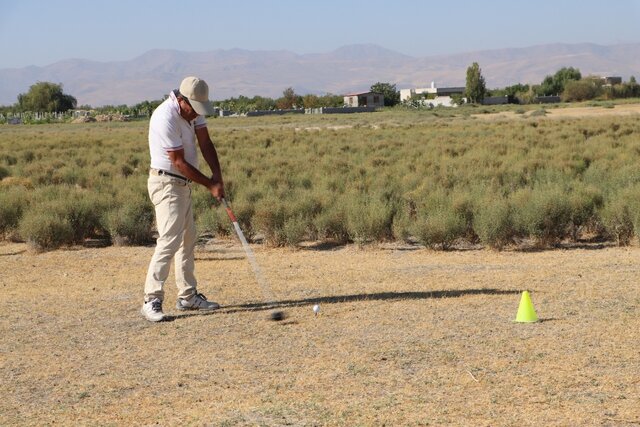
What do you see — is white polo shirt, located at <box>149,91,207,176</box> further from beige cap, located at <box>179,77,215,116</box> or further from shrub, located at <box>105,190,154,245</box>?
shrub, located at <box>105,190,154,245</box>

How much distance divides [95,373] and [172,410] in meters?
1.31

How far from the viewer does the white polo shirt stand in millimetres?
9422

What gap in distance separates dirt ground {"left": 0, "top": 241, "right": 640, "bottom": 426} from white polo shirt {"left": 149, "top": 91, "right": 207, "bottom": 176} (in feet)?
5.07

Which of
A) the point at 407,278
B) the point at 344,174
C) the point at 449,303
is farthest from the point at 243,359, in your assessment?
the point at 344,174

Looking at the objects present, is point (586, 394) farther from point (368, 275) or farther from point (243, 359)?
point (368, 275)

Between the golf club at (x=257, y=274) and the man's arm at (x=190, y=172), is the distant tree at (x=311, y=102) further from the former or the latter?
the man's arm at (x=190, y=172)

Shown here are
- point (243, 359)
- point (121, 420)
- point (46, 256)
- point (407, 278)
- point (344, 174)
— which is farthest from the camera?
point (344, 174)

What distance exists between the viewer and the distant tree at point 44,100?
158 meters

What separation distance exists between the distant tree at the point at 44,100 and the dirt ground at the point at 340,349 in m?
152

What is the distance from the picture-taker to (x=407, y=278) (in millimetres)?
11500

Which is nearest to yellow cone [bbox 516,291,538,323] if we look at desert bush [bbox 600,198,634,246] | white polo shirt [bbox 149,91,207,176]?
white polo shirt [bbox 149,91,207,176]

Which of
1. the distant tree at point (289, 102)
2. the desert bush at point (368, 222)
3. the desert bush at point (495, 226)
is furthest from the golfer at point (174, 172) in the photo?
the distant tree at point (289, 102)

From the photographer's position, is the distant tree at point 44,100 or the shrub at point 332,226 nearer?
the shrub at point 332,226

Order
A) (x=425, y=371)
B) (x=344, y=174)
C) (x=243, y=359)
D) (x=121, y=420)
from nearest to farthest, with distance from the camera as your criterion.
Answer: (x=121, y=420)
(x=425, y=371)
(x=243, y=359)
(x=344, y=174)
